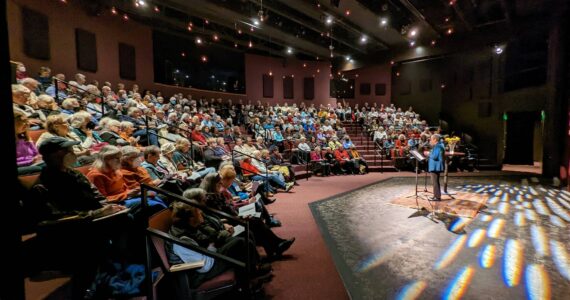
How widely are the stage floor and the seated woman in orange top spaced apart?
237cm

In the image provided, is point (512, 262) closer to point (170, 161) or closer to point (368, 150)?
point (170, 161)

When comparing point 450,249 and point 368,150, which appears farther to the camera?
point 368,150

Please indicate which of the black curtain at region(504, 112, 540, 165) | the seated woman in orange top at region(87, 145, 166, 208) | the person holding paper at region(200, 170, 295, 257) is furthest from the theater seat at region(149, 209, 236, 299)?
the black curtain at region(504, 112, 540, 165)

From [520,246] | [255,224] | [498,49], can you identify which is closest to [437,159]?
[520,246]

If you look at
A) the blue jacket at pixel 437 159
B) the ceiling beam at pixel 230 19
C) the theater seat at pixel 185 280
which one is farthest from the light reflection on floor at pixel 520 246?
the ceiling beam at pixel 230 19

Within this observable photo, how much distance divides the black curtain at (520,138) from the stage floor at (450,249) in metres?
9.00

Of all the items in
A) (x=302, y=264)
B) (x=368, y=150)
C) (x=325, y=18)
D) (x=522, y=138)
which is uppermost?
(x=325, y=18)

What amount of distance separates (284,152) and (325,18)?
5.50 metres

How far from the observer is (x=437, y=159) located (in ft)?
19.8

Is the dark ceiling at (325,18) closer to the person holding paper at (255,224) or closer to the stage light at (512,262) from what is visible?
the person holding paper at (255,224)

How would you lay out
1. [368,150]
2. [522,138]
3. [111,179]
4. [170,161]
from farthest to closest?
1. [522,138]
2. [368,150]
3. [170,161]
4. [111,179]

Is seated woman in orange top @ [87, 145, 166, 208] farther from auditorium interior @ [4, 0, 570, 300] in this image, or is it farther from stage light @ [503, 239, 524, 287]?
stage light @ [503, 239, 524, 287]

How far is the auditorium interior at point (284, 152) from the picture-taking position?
2.19m

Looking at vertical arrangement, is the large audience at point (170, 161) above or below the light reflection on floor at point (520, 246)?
above
